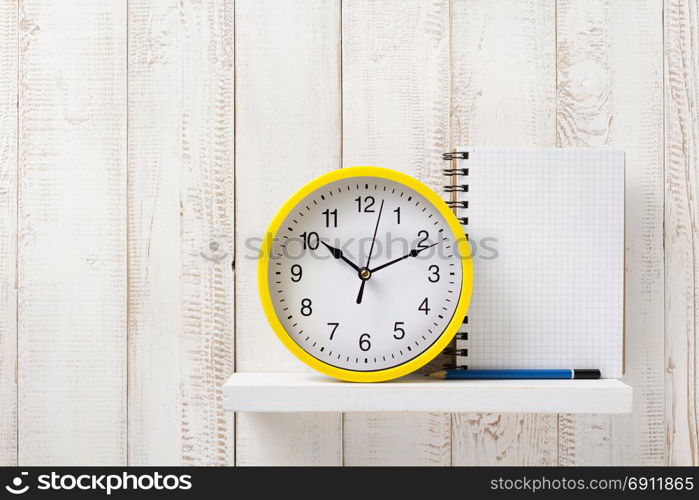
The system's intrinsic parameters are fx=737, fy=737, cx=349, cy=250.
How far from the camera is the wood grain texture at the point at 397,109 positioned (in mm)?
890

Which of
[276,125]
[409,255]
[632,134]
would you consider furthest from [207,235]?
[632,134]

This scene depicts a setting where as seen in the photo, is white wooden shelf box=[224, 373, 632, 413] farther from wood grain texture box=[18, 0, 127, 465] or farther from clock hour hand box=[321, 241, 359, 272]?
wood grain texture box=[18, 0, 127, 465]

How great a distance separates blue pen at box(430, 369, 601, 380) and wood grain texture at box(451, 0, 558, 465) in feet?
0.36

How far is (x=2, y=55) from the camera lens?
0.89 m

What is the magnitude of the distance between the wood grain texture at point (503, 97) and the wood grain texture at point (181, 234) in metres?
0.28

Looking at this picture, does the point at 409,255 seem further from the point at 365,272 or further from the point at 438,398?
the point at 438,398

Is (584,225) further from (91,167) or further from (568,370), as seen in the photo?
(91,167)

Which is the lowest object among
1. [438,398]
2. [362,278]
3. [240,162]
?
[438,398]

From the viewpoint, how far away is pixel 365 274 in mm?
778

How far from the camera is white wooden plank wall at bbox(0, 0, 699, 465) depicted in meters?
0.89

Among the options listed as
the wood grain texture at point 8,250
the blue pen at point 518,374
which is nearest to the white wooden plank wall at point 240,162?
the wood grain texture at point 8,250

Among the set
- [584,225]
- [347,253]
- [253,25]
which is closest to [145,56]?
[253,25]

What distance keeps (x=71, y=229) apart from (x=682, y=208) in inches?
29.2

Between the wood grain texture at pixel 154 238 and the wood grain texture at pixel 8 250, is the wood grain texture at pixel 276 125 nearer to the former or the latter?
the wood grain texture at pixel 154 238
